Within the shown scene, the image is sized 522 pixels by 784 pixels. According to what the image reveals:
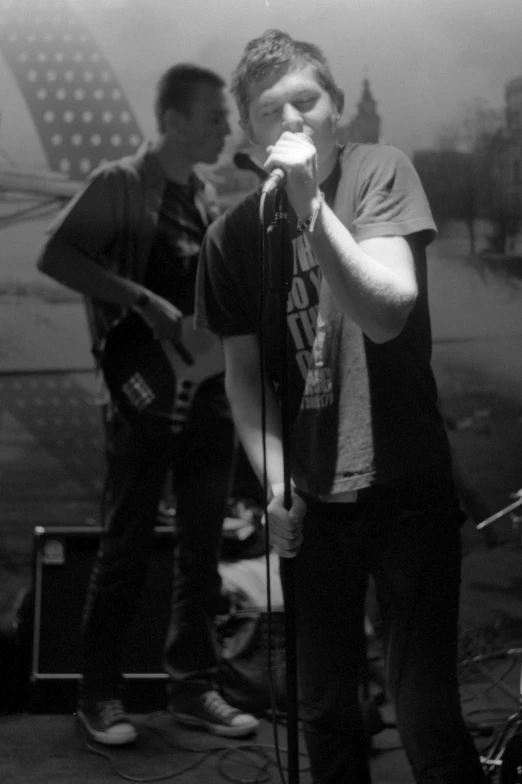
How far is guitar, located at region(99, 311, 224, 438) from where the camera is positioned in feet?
8.13

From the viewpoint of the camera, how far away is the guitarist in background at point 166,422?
2.46 metres

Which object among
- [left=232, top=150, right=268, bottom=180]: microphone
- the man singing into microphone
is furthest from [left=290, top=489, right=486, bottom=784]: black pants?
[left=232, top=150, right=268, bottom=180]: microphone

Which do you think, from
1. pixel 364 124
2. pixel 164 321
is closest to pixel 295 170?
pixel 164 321

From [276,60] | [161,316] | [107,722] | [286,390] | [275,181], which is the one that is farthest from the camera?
[161,316]

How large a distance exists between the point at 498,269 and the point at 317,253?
1.51m

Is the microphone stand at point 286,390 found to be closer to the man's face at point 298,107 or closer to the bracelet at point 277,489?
the bracelet at point 277,489

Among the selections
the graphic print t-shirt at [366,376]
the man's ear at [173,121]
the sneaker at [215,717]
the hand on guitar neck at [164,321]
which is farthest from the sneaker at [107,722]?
the man's ear at [173,121]

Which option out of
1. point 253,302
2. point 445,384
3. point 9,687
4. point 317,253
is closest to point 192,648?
point 9,687

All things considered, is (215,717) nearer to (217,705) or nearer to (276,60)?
(217,705)

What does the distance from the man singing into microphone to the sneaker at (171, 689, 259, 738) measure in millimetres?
971

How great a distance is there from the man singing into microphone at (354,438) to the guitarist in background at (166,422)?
3.04 feet

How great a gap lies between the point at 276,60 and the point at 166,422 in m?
1.17

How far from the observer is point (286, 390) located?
133cm

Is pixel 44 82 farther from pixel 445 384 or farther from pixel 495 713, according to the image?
pixel 495 713
